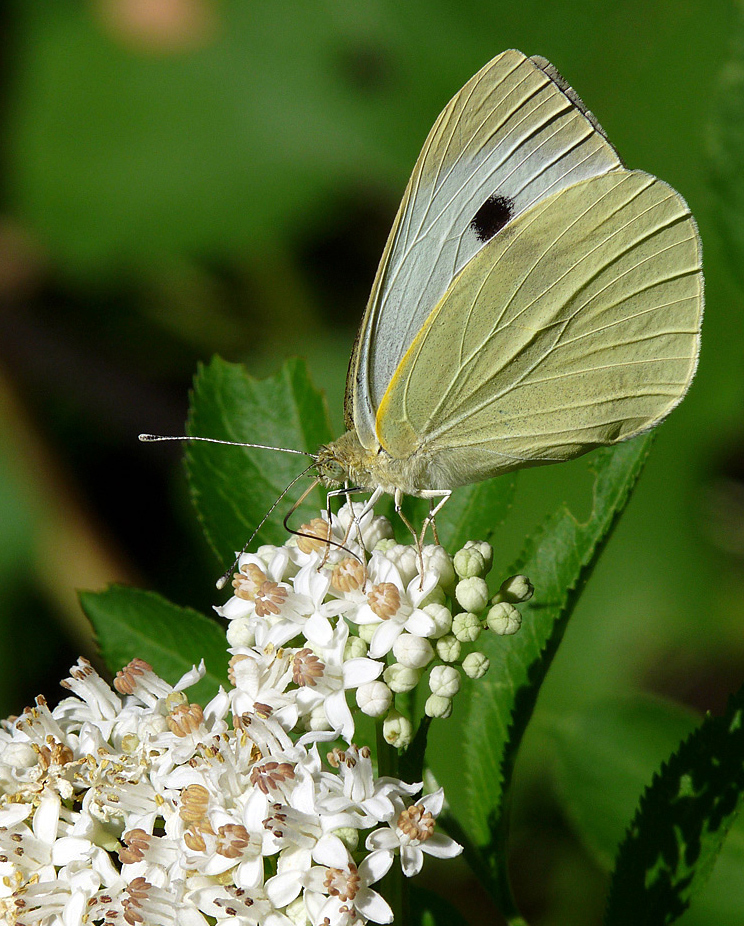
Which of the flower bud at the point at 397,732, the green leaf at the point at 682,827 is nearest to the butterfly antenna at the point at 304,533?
the flower bud at the point at 397,732

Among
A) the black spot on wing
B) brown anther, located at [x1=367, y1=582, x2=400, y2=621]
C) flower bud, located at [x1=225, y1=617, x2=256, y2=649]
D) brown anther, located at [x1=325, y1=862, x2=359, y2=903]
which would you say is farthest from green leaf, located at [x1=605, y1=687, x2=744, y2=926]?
the black spot on wing

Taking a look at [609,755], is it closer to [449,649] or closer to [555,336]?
[449,649]

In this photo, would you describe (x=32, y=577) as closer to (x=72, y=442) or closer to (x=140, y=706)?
(x=72, y=442)

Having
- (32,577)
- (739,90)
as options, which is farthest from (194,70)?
(739,90)

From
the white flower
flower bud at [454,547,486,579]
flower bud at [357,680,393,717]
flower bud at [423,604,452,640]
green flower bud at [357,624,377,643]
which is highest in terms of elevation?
flower bud at [454,547,486,579]

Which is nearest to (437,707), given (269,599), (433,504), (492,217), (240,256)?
(269,599)

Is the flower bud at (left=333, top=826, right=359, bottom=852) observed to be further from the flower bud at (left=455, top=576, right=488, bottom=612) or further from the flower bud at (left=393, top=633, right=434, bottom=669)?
the flower bud at (left=455, top=576, right=488, bottom=612)
